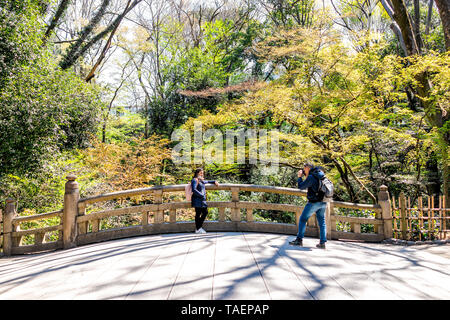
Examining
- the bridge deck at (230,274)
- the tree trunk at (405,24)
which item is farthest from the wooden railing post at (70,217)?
the tree trunk at (405,24)

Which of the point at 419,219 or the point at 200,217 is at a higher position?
the point at 200,217

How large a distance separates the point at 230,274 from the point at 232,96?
53.5 ft

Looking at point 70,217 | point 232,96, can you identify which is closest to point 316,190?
point 70,217

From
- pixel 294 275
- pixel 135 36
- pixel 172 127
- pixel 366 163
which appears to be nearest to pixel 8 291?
pixel 294 275

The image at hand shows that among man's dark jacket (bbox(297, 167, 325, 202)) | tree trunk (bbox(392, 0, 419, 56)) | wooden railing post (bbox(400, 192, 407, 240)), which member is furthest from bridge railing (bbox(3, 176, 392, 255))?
tree trunk (bbox(392, 0, 419, 56))

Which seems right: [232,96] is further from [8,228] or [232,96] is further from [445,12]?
[8,228]

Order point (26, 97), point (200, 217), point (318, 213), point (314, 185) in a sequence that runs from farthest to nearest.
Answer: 1. point (26, 97)
2. point (200, 217)
3. point (318, 213)
4. point (314, 185)

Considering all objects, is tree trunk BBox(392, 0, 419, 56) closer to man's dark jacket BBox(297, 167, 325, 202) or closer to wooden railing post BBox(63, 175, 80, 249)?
man's dark jacket BBox(297, 167, 325, 202)

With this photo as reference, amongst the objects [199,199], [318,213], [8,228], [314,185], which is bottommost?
[8,228]

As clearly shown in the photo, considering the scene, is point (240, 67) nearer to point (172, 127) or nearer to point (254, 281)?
point (172, 127)

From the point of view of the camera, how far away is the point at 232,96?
1873 centimetres

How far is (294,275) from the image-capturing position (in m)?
3.56

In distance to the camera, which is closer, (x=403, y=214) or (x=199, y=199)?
(x=199, y=199)

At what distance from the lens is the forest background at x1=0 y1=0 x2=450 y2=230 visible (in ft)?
26.3
